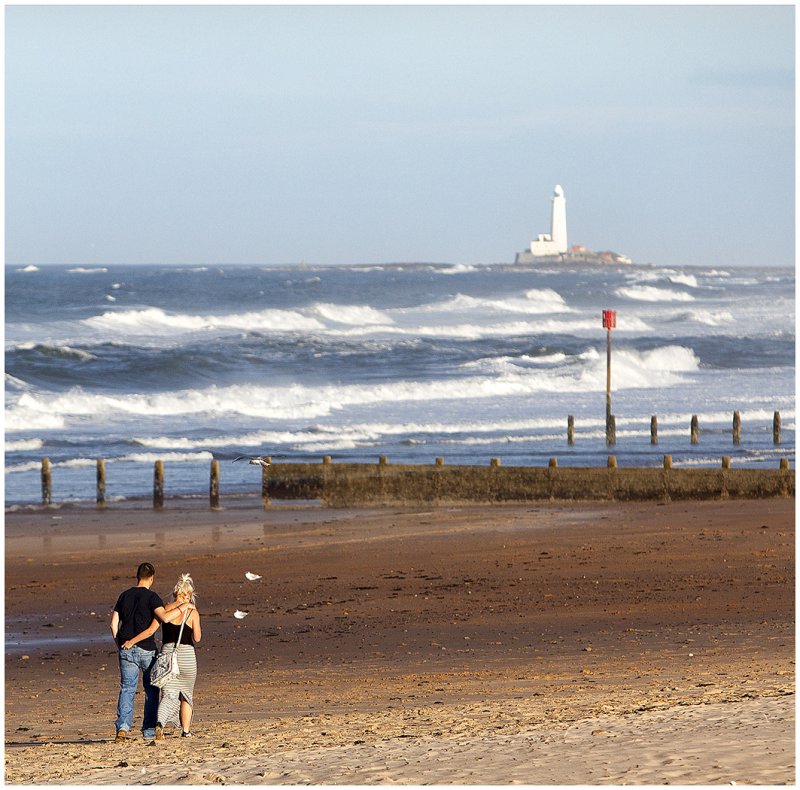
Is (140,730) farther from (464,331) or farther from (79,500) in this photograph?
Answer: (464,331)

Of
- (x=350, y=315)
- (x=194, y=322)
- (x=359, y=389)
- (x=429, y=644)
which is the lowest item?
(x=429, y=644)

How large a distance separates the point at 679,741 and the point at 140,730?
13.2 feet

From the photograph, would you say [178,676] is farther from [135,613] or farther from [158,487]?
[158,487]

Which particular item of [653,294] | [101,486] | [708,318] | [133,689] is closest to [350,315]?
[708,318]

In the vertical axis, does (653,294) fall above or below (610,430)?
above

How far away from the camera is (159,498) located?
23.9 m

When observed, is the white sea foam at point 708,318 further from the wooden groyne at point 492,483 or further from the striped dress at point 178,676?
the striped dress at point 178,676

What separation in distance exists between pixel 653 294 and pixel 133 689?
120 m

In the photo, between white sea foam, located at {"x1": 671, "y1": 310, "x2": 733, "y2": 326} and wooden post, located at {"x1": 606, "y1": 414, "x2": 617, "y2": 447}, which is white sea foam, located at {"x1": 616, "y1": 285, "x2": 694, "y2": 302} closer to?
white sea foam, located at {"x1": 671, "y1": 310, "x2": 733, "y2": 326}

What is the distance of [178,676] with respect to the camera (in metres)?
9.58

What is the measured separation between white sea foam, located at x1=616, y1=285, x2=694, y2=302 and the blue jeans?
115110 mm

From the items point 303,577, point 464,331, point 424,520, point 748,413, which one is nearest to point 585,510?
point 424,520

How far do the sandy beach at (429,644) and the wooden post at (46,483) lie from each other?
4.52 feet

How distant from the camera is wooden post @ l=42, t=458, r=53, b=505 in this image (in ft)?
79.8
